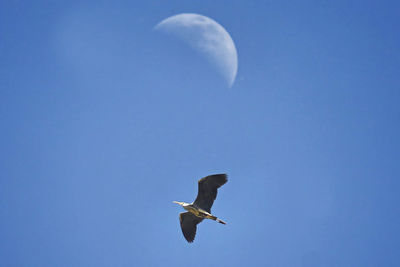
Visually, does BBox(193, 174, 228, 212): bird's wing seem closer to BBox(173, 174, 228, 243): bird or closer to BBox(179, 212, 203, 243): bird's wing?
BBox(173, 174, 228, 243): bird

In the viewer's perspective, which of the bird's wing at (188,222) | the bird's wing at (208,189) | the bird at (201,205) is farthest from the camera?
the bird's wing at (188,222)

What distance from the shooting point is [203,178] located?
13.9 meters

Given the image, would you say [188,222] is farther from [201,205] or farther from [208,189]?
[208,189]

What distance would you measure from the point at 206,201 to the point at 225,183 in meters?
1.75

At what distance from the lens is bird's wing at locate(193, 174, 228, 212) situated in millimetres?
13797

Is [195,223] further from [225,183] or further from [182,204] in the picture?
[225,183]

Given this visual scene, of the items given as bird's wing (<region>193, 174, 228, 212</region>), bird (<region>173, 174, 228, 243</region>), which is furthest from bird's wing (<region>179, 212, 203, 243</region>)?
bird's wing (<region>193, 174, 228, 212</region>)

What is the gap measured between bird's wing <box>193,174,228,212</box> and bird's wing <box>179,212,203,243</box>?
1045mm

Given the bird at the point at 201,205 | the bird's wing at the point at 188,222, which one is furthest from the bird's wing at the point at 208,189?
the bird's wing at the point at 188,222

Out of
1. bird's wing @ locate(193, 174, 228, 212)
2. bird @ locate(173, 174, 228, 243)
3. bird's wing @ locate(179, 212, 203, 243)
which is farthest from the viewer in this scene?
bird's wing @ locate(179, 212, 203, 243)

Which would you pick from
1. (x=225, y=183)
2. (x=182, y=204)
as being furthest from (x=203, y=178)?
(x=182, y=204)

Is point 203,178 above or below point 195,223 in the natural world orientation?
above

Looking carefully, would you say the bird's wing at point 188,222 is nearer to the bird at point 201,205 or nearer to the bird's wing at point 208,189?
the bird at point 201,205

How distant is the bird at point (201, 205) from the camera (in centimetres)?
1391
